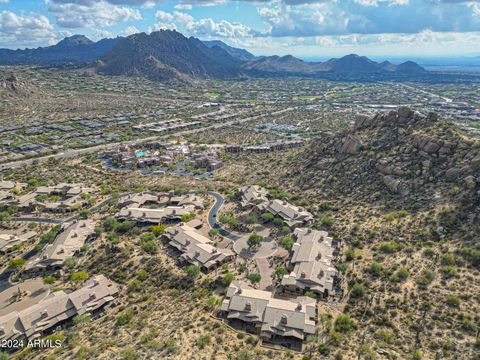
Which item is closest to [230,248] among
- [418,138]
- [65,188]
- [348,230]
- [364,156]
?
[348,230]

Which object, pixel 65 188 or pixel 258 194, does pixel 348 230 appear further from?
pixel 65 188

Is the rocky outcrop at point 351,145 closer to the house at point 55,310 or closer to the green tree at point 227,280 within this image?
the green tree at point 227,280

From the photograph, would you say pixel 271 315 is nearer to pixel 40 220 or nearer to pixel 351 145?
pixel 351 145

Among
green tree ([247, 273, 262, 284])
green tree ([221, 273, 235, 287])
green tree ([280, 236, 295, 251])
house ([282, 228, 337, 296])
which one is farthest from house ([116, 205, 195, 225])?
green tree ([247, 273, 262, 284])

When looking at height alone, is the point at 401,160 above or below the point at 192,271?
above

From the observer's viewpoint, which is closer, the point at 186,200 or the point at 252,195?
the point at 186,200

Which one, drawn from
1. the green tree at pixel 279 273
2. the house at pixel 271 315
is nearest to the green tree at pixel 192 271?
the house at pixel 271 315

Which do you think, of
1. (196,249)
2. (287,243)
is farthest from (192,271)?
(287,243)
